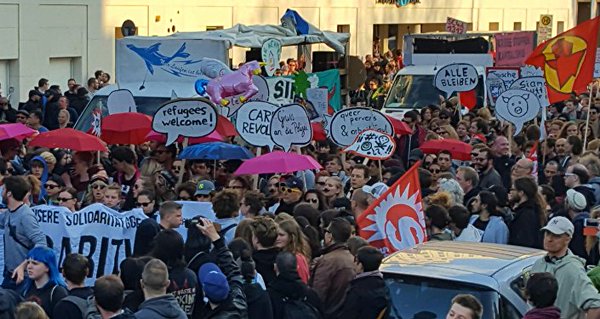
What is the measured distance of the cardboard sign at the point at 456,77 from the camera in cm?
2281

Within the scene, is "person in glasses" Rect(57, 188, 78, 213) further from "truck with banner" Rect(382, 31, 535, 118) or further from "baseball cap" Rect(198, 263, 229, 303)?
"truck with banner" Rect(382, 31, 535, 118)

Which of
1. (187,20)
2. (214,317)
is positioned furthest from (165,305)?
(187,20)

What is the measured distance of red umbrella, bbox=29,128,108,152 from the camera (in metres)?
14.4

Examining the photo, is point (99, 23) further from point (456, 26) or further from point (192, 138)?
point (192, 138)

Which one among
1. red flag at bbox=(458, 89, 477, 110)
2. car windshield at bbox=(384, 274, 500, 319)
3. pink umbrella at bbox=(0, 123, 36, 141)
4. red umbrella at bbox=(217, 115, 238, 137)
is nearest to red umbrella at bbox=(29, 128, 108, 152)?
pink umbrella at bbox=(0, 123, 36, 141)

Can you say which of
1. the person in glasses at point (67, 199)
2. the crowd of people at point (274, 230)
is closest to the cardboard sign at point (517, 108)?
the crowd of people at point (274, 230)

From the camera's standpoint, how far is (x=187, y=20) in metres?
34.2

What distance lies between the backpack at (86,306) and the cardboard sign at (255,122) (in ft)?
23.8

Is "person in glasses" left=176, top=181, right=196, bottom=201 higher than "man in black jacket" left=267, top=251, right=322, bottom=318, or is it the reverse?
"person in glasses" left=176, top=181, right=196, bottom=201

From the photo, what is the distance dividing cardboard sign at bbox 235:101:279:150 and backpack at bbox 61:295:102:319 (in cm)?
727

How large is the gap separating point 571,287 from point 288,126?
253 inches

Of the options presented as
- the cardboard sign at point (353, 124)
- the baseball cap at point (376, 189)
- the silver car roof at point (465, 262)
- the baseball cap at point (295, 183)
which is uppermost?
the cardboard sign at point (353, 124)

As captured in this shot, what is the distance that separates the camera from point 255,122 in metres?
15.3

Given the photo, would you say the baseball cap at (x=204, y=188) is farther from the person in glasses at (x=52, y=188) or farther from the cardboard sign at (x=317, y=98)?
the cardboard sign at (x=317, y=98)
